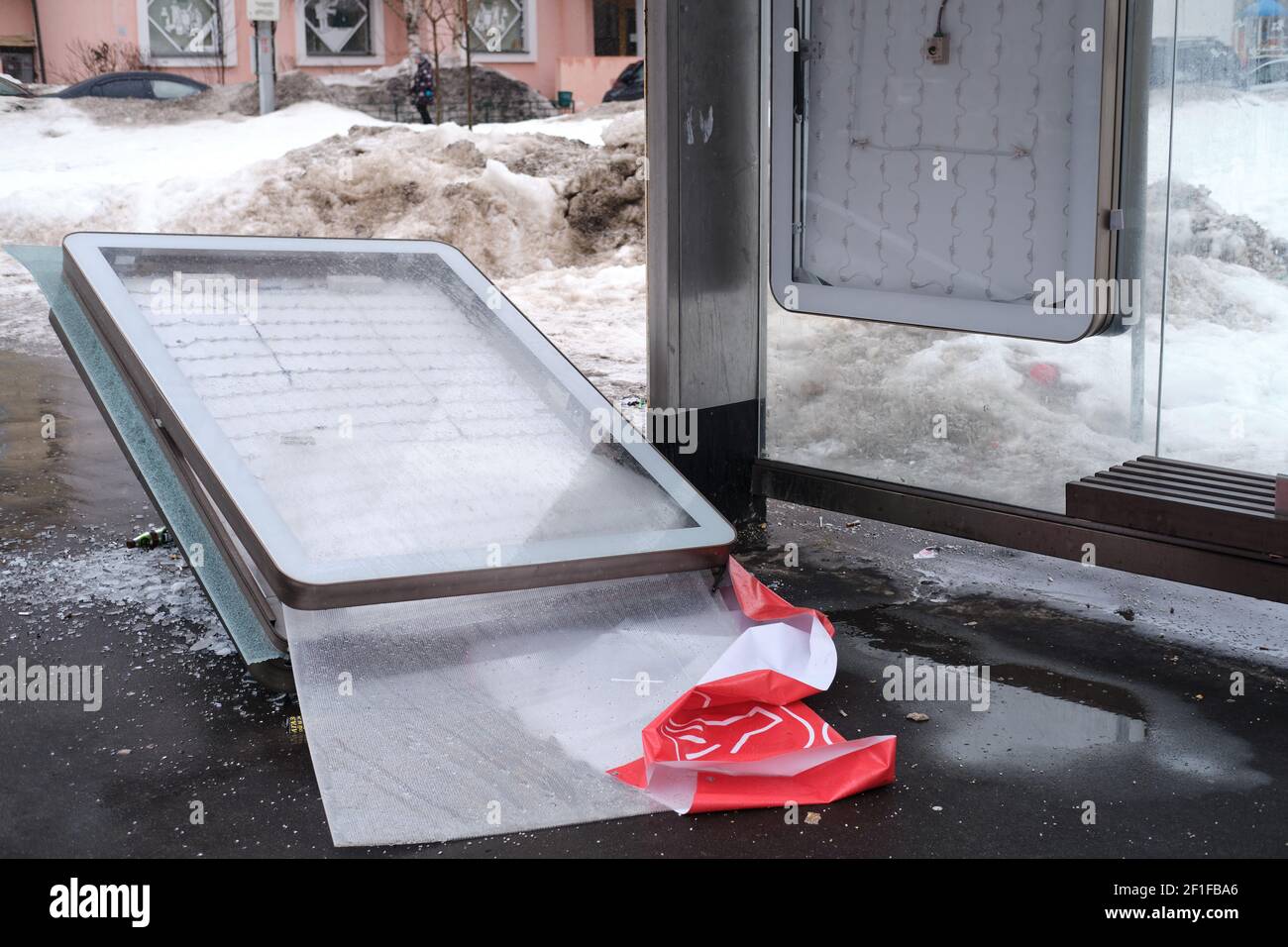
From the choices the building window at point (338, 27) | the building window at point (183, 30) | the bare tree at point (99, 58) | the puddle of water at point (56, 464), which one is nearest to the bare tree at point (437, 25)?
the building window at point (338, 27)

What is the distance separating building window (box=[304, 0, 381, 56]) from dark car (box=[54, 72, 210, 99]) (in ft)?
10.9

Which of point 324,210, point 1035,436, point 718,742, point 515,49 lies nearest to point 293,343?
point 718,742

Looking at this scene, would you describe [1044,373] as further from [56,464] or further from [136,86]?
[136,86]

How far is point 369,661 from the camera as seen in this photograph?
11.3 feet

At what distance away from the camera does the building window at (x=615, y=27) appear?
26.9 m

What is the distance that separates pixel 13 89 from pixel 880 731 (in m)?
20.8

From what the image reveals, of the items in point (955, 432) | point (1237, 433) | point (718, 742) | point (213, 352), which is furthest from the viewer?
point (955, 432)

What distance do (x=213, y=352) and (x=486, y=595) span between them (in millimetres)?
1256

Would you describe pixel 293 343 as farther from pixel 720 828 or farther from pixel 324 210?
pixel 324 210

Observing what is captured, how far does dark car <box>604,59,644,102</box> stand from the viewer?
23688 millimetres

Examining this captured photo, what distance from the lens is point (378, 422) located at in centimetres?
419

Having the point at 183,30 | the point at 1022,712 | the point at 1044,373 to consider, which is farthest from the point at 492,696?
the point at 183,30

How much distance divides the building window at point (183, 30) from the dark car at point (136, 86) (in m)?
2.12
